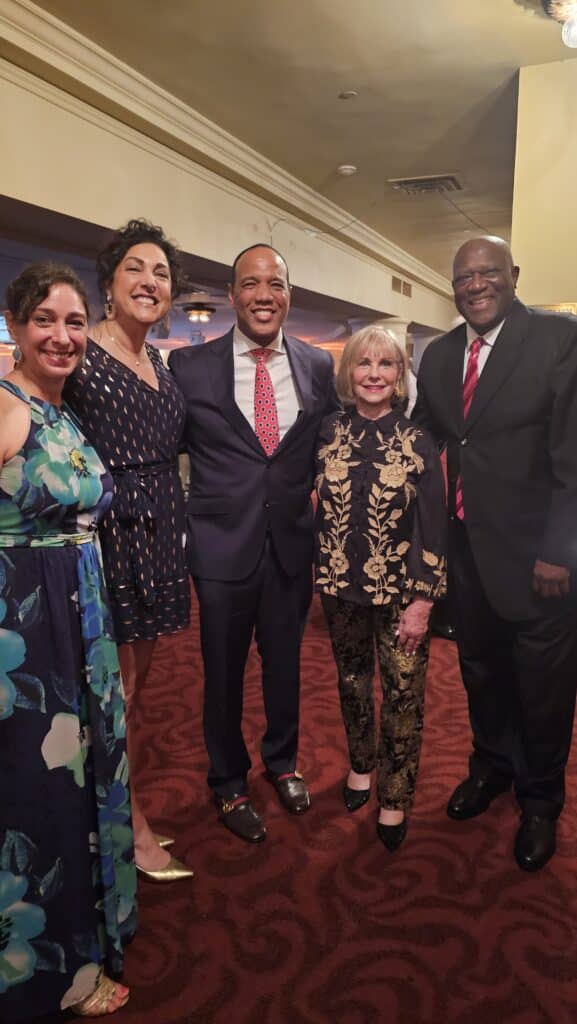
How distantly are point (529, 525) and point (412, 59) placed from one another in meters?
3.04

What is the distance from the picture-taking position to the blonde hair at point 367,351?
1953 mm

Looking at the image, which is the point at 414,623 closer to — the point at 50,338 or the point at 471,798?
the point at 471,798

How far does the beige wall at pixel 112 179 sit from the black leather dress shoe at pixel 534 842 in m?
3.43

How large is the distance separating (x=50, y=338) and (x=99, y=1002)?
4.82 feet

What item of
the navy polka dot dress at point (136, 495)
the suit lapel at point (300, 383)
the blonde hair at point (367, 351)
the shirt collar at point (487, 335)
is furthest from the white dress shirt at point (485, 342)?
the navy polka dot dress at point (136, 495)

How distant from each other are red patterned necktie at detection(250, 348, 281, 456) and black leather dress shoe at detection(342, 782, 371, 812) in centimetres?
115

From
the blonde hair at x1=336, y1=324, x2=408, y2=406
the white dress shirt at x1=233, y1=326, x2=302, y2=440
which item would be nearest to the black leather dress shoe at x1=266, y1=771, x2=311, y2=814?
the white dress shirt at x1=233, y1=326, x2=302, y2=440

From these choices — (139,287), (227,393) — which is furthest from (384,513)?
(139,287)

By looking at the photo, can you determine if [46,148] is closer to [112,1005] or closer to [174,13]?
[174,13]

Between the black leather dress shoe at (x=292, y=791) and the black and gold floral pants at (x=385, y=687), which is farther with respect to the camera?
the black leather dress shoe at (x=292, y=791)

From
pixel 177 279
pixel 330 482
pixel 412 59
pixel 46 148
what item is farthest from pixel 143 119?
pixel 330 482

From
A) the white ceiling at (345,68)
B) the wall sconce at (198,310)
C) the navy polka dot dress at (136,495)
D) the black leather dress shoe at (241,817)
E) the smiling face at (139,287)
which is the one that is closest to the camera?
the navy polka dot dress at (136,495)

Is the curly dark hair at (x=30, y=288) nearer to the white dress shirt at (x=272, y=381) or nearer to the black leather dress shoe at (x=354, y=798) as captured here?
the white dress shirt at (x=272, y=381)

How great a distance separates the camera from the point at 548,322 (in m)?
1.93
